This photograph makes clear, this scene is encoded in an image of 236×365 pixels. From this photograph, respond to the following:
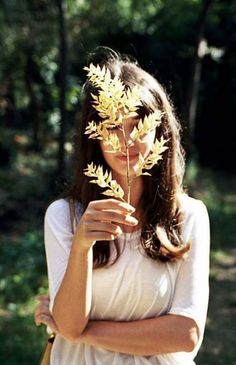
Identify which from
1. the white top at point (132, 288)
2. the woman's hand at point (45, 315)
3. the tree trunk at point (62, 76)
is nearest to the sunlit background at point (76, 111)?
the tree trunk at point (62, 76)

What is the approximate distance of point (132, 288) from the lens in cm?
176

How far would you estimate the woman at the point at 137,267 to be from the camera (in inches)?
68.2

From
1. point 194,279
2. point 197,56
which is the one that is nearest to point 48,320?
point 194,279

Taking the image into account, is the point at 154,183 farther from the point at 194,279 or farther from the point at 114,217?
the point at 114,217

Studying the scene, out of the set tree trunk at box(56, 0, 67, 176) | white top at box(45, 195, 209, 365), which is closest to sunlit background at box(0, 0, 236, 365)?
tree trunk at box(56, 0, 67, 176)

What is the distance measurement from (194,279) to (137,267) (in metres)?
0.15

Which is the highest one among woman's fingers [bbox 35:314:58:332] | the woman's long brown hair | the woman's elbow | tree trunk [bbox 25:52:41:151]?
tree trunk [bbox 25:52:41:151]

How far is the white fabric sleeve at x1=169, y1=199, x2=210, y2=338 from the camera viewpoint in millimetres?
1780

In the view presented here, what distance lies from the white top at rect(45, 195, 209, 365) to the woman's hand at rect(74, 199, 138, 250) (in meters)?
0.28

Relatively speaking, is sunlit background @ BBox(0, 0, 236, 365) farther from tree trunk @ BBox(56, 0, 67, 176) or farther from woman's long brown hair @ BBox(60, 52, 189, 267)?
woman's long brown hair @ BBox(60, 52, 189, 267)

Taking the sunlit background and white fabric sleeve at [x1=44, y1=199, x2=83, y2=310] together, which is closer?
white fabric sleeve at [x1=44, y1=199, x2=83, y2=310]

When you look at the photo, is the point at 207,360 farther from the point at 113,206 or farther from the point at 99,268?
the point at 113,206

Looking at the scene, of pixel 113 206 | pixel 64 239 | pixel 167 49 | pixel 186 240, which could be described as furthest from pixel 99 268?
pixel 167 49

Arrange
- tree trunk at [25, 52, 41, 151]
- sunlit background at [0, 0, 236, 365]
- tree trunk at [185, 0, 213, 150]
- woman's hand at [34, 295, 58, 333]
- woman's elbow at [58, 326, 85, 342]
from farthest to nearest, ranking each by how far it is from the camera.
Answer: tree trunk at [25, 52, 41, 151] → tree trunk at [185, 0, 213, 150] → sunlit background at [0, 0, 236, 365] → woman's hand at [34, 295, 58, 333] → woman's elbow at [58, 326, 85, 342]
